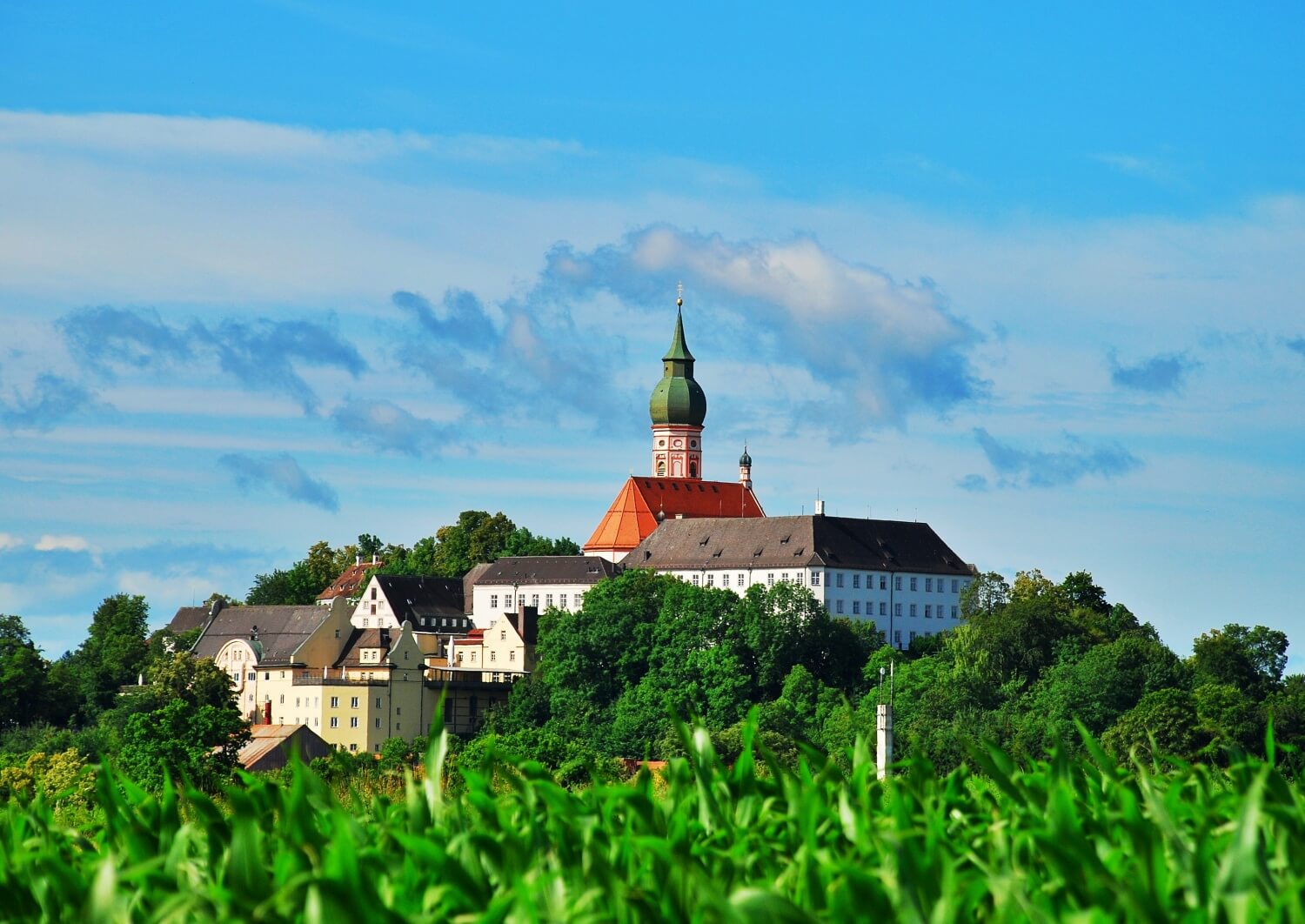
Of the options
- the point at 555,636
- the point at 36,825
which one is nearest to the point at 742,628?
the point at 555,636

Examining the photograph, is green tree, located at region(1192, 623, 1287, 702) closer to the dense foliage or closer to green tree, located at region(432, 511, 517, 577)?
the dense foliage

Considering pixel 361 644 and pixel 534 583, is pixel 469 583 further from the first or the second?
pixel 361 644

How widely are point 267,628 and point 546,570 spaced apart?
57.1ft

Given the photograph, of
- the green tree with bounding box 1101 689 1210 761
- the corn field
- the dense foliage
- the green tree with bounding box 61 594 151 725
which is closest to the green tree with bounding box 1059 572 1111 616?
the dense foliage

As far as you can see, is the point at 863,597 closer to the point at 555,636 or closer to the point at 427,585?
the point at 555,636

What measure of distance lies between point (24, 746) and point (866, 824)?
382 feet

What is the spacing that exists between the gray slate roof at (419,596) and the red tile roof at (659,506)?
11.5m

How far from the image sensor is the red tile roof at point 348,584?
159000 mm

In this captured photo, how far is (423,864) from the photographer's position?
6.35m

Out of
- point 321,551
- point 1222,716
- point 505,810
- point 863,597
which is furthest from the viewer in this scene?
point 321,551

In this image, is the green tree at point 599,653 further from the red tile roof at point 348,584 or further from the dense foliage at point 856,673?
the red tile roof at point 348,584

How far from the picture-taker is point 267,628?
144375mm

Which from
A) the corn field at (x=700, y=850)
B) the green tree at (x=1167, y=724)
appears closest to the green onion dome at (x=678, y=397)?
the green tree at (x=1167, y=724)

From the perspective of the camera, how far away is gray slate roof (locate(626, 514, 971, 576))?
133 meters
